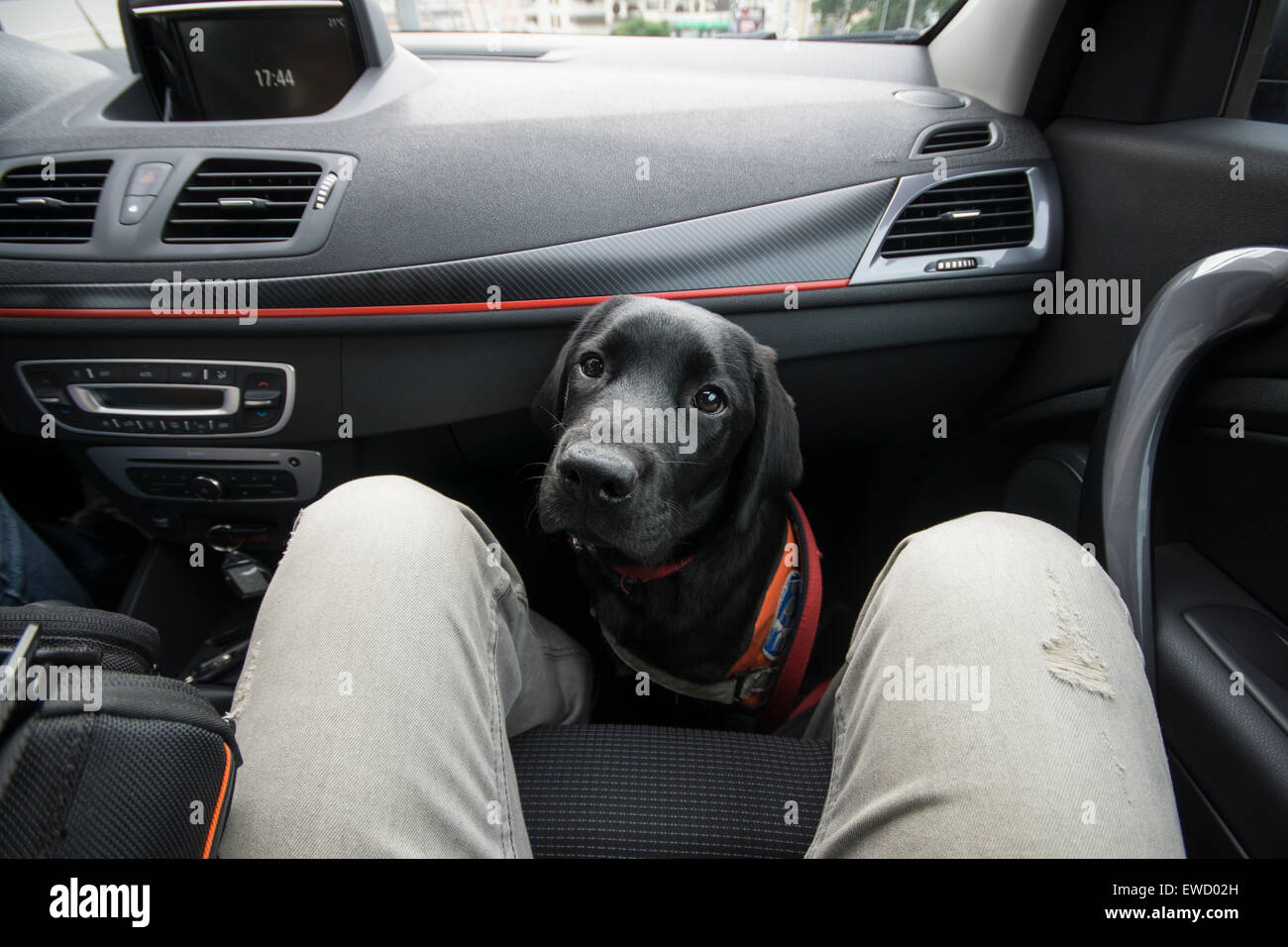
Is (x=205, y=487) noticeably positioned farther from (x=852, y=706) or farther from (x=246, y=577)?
(x=852, y=706)

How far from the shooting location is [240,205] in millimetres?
1555

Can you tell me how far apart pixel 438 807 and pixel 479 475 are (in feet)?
4.41

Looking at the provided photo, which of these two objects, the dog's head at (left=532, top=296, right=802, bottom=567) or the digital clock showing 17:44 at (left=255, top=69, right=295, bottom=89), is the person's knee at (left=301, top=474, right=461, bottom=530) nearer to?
the dog's head at (left=532, top=296, right=802, bottom=567)

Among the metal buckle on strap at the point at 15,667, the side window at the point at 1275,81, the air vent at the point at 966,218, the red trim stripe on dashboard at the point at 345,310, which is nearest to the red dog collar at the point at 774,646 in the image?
the red trim stripe on dashboard at the point at 345,310

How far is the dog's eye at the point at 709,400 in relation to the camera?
150 centimetres

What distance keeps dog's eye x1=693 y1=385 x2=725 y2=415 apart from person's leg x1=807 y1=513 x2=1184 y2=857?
2.00 feet

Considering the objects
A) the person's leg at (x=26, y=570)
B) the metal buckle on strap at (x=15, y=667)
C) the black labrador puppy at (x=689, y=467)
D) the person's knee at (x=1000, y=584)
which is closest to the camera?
the metal buckle on strap at (x=15, y=667)

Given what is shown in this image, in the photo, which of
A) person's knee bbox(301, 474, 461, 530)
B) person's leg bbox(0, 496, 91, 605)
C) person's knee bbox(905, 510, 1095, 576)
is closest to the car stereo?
person's leg bbox(0, 496, 91, 605)

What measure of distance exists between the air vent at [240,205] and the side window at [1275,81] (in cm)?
210

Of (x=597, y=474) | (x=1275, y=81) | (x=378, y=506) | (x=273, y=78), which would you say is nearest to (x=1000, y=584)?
(x=597, y=474)

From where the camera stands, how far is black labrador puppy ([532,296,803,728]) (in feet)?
4.76

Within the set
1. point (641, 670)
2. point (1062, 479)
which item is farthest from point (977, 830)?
point (1062, 479)

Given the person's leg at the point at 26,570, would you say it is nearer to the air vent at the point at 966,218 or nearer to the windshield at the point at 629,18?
the windshield at the point at 629,18

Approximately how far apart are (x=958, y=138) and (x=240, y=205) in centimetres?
181
